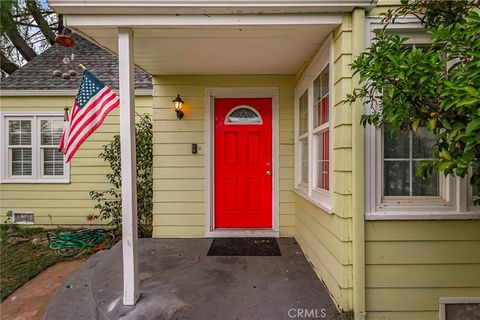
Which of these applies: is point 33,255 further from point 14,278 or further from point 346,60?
point 346,60

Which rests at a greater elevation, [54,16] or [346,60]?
[54,16]

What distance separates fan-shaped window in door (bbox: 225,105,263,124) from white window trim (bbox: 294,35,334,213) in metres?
0.57

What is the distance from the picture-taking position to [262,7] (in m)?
2.08

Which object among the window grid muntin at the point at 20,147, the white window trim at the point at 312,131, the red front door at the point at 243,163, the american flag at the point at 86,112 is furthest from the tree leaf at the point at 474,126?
the window grid muntin at the point at 20,147

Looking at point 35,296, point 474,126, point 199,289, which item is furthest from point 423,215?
point 35,296

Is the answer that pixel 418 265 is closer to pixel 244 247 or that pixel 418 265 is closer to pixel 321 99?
pixel 321 99

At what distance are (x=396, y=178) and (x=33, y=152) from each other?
592 cm

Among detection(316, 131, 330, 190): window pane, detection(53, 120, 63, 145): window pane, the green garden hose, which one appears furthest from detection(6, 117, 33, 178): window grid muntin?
detection(316, 131, 330, 190): window pane

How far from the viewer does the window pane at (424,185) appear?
2117 mm

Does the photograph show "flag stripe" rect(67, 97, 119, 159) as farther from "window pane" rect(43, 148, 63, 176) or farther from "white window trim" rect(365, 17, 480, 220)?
"window pane" rect(43, 148, 63, 176)

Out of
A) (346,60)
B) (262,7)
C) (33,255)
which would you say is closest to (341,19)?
(346,60)

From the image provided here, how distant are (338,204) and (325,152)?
686 mm

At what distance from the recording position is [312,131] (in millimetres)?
2900

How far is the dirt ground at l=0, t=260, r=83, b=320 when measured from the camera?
2473 mm
